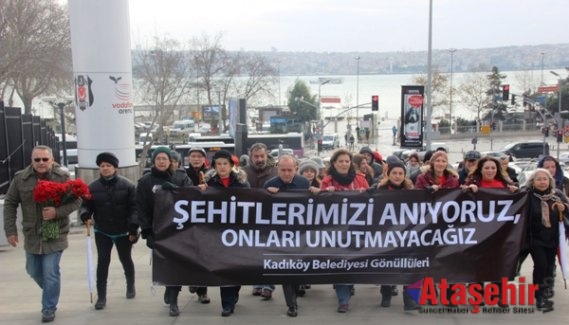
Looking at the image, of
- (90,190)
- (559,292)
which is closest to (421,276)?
(559,292)

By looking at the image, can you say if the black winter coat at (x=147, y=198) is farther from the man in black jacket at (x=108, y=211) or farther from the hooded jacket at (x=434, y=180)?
the hooded jacket at (x=434, y=180)

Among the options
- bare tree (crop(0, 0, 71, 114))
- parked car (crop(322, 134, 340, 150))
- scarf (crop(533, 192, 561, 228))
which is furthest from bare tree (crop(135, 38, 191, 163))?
scarf (crop(533, 192, 561, 228))

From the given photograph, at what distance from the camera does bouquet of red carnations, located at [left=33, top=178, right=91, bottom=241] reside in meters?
5.50

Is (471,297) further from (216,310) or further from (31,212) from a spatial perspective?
(31,212)

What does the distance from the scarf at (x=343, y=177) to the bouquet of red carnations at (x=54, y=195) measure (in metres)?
2.41

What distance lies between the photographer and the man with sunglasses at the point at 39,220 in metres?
5.62

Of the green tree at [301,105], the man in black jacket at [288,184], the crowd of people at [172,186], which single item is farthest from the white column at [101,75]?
the green tree at [301,105]

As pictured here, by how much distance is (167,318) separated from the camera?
5746mm

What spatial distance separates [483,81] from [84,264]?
77454mm

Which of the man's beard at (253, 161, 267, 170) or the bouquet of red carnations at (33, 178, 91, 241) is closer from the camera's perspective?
the bouquet of red carnations at (33, 178, 91, 241)

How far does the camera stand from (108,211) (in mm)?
5980

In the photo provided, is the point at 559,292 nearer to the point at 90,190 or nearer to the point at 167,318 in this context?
the point at 167,318

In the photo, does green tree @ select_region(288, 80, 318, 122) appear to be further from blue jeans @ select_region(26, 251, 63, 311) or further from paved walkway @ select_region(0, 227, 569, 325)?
blue jeans @ select_region(26, 251, 63, 311)

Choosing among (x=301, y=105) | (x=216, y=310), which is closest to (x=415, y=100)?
(x=216, y=310)
